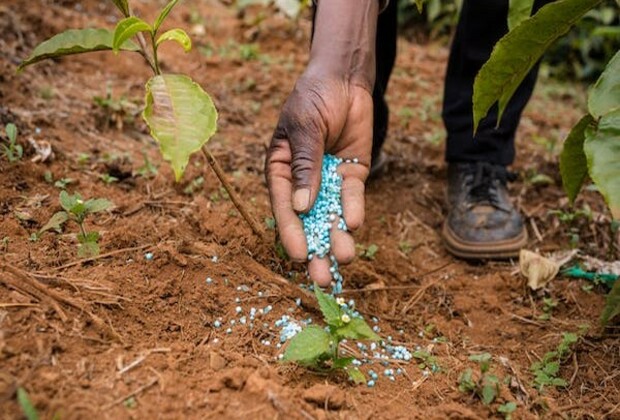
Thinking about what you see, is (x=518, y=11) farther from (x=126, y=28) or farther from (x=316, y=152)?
(x=126, y=28)

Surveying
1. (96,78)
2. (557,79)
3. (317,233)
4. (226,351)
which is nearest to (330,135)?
(317,233)

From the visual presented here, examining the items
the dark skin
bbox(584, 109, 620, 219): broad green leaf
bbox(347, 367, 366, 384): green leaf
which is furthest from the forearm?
bbox(347, 367, 366, 384): green leaf

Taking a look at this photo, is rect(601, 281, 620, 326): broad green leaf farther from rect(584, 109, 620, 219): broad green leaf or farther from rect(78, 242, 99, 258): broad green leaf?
rect(78, 242, 99, 258): broad green leaf

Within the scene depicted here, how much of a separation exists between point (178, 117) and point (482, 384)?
0.96 m

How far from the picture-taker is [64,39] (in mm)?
1606

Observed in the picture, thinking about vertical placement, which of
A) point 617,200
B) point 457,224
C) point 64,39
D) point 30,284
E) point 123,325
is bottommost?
point 457,224

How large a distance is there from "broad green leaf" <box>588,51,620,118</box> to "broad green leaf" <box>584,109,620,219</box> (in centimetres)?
5

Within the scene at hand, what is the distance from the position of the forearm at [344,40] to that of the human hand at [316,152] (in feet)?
0.13

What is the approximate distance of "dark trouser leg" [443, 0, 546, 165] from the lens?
242cm

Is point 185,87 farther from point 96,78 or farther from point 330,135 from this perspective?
point 96,78

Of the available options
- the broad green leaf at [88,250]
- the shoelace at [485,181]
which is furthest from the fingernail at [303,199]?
the shoelace at [485,181]

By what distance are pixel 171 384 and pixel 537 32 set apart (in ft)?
4.04

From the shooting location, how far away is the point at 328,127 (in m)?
1.95

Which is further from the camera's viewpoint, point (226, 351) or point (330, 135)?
point (330, 135)
